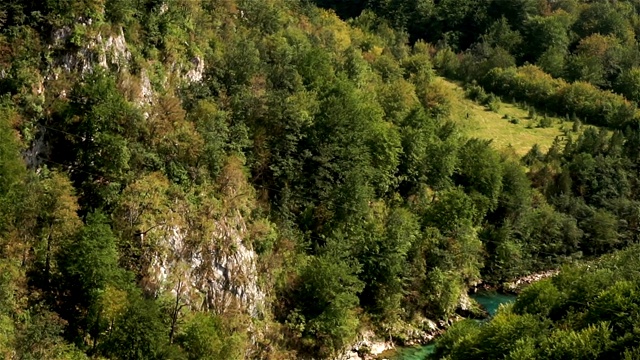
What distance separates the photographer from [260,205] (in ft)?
171

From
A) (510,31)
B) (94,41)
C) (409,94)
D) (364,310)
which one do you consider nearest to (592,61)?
(510,31)

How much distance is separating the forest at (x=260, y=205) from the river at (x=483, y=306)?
5.20 ft

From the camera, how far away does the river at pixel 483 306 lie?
5281 centimetres

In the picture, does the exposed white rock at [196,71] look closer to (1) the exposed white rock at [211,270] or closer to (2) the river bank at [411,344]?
(1) the exposed white rock at [211,270]

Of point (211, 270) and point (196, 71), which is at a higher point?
point (196, 71)

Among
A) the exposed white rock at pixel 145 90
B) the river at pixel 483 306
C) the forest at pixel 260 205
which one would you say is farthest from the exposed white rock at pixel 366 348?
the exposed white rock at pixel 145 90

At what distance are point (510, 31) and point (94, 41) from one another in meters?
103

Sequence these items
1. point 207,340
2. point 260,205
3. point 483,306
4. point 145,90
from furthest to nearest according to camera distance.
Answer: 1. point 483,306
2. point 260,205
3. point 145,90
4. point 207,340

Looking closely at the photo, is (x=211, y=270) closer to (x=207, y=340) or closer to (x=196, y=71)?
(x=207, y=340)

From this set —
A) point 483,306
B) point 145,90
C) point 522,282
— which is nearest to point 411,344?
point 483,306

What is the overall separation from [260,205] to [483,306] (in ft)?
90.2

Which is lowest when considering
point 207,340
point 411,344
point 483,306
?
point 411,344

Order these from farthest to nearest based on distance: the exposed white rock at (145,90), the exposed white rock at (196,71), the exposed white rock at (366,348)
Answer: the exposed white rock at (196,71)
the exposed white rock at (366,348)
the exposed white rock at (145,90)

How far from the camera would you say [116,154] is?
42844 millimetres
